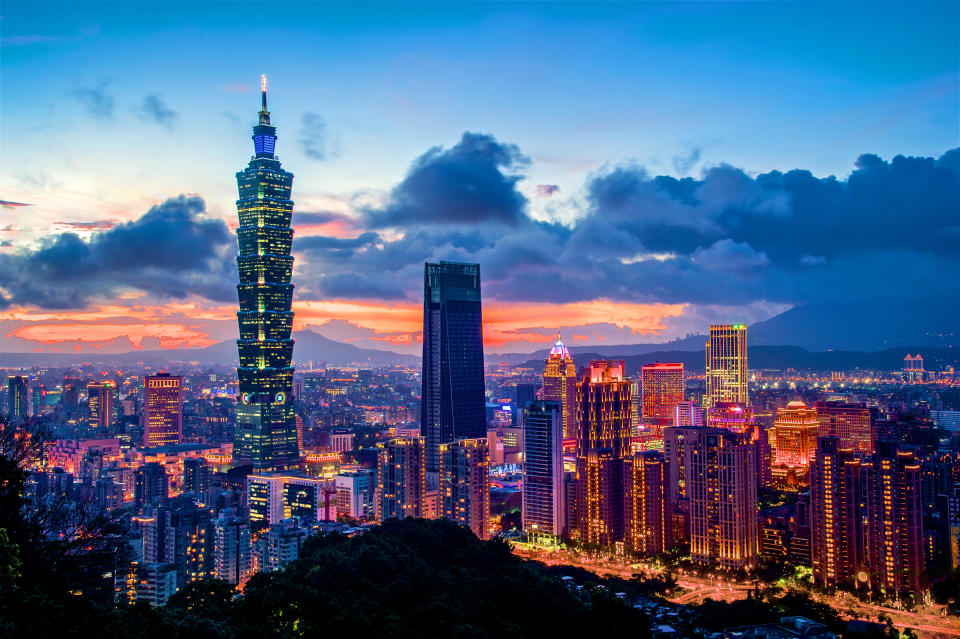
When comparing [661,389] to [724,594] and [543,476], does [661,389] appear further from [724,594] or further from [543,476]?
[724,594]

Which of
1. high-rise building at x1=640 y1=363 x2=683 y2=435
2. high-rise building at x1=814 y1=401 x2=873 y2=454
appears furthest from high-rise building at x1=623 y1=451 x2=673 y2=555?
high-rise building at x1=640 y1=363 x2=683 y2=435

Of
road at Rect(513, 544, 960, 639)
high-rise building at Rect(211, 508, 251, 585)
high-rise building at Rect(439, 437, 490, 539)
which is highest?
high-rise building at Rect(439, 437, 490, 539)

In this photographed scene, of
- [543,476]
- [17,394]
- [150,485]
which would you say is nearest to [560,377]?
[543,476]

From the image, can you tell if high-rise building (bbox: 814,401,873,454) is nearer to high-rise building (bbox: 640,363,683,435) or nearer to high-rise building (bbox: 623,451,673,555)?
high-rise building (bbox: 623,451,673,555)

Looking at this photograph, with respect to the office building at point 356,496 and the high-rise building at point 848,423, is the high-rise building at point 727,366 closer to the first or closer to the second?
the high-rise building at point 848,423

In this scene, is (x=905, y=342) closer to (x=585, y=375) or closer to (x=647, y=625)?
(x=585, y=375)

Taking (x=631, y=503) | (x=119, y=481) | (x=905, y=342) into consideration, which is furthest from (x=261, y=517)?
(x=905, y=342)
